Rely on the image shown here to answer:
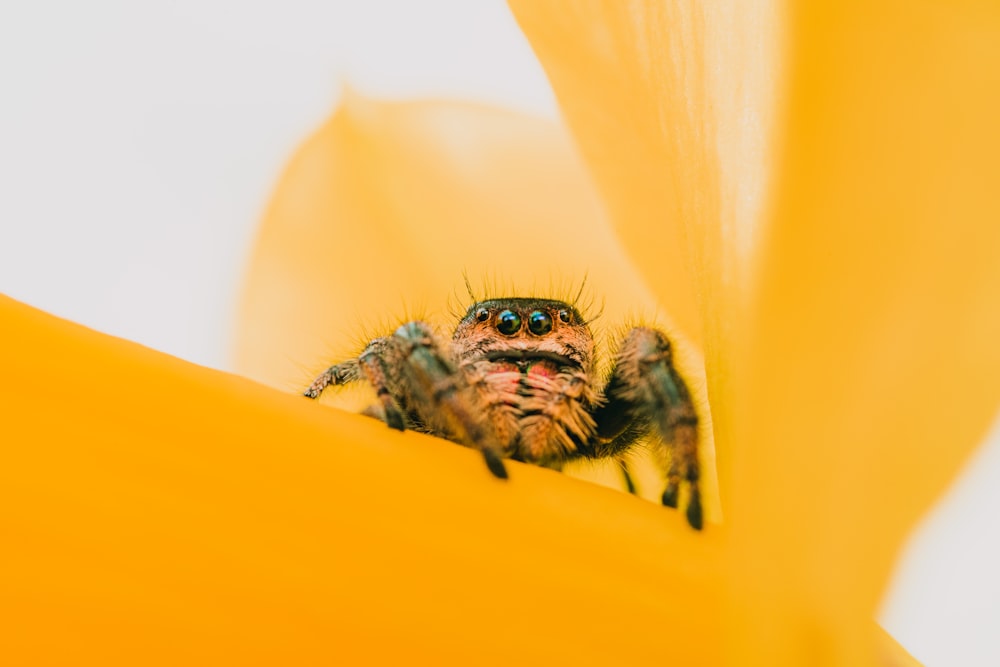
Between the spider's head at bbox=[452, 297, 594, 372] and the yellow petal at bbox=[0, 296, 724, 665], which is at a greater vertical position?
the spider's head at bbox=[452, 297, 594, 372]

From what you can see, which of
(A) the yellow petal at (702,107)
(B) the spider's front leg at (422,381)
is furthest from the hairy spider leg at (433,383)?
(A) the yellow petal at (702,107)

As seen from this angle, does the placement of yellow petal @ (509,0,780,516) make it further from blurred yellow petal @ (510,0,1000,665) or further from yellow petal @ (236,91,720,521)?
yellow petal @ (236,91,720,521)

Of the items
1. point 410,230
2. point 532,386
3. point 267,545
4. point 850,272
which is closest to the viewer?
point 267,545

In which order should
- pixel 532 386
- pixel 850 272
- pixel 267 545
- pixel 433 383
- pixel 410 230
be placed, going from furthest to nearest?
pixel 410 230
pixel 532 386
pixel 433 383
pixel 850 272
pixel 267 545

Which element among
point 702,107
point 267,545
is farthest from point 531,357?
point 267,545

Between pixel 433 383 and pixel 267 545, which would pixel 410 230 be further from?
pixel 267 545

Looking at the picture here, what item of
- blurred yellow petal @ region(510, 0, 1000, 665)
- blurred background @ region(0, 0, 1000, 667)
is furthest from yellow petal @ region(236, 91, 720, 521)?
blurred yellow petal @ region(510, 0, 1000, 665)

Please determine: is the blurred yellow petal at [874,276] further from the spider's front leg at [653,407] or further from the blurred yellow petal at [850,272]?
the spider's front leg at [653,407]
